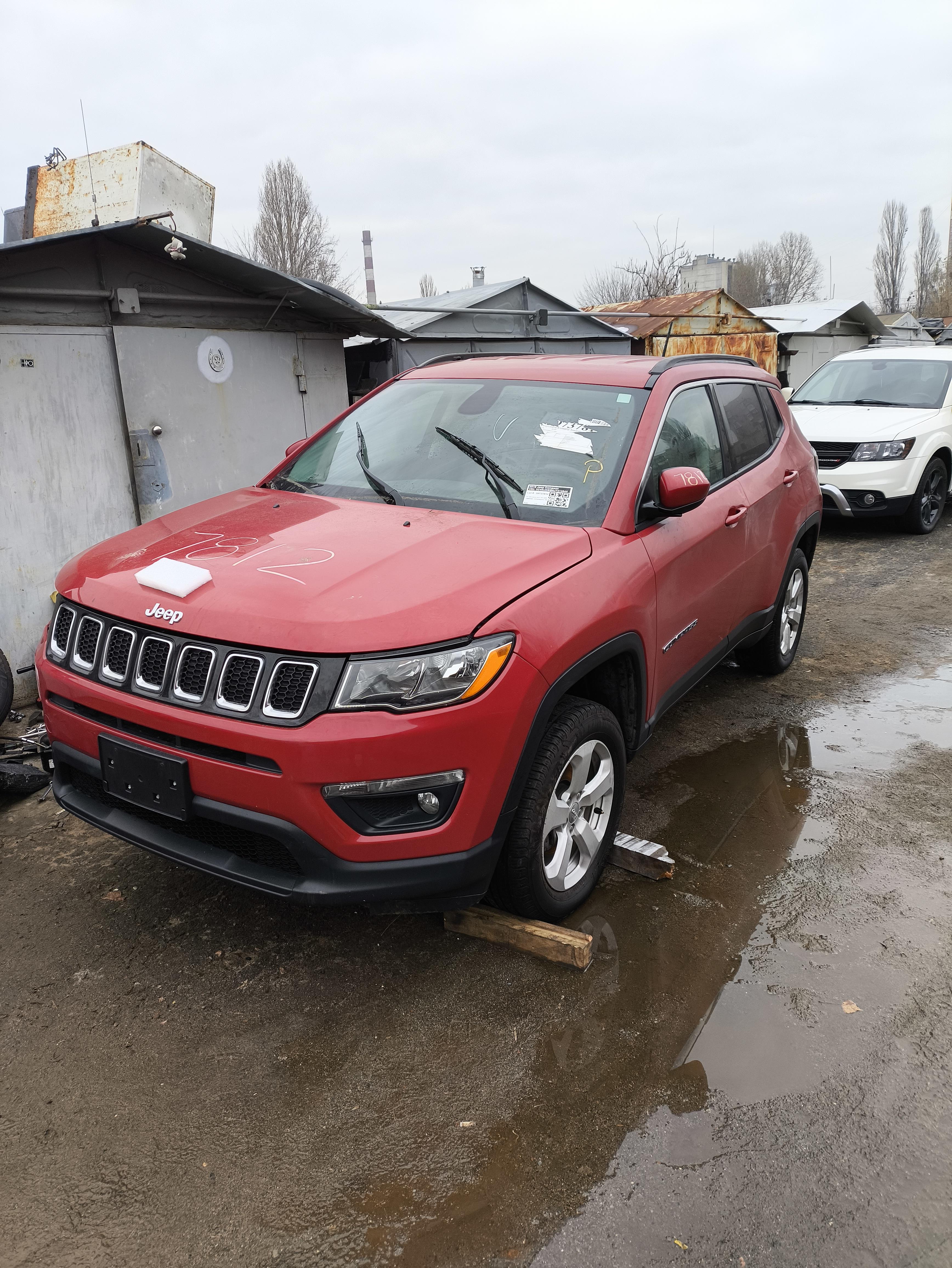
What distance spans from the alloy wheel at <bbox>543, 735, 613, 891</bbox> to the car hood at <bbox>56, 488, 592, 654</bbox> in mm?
658

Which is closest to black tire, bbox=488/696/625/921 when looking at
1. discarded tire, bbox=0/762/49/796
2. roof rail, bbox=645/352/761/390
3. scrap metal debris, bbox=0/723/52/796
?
roof rail, bbox=645/352/761/390

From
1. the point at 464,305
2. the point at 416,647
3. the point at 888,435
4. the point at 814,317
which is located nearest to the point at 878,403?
the point at 888,435

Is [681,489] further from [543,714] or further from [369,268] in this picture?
[369,268]

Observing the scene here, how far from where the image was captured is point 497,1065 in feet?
8.40

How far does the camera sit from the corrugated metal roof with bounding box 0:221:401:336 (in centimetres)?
515

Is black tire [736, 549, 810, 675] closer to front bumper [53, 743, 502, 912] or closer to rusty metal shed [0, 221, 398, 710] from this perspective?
front bumper [53, 743, 502, 912]

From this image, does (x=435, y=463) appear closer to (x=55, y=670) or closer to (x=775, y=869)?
(x=55, y=670)

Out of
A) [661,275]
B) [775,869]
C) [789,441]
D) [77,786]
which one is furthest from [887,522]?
[661,275]

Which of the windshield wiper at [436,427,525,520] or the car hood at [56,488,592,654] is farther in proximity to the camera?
the windshield wiper at [436,427,525,520]

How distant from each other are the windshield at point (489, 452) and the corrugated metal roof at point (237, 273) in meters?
2.30

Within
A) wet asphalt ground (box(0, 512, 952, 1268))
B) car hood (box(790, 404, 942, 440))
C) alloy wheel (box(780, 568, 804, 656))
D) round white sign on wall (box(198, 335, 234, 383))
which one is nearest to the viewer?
wet asphalt ground (box(0, 512, 952, 1268))

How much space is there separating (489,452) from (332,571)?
109 centimetres

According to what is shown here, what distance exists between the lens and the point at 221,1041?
2.66 metres

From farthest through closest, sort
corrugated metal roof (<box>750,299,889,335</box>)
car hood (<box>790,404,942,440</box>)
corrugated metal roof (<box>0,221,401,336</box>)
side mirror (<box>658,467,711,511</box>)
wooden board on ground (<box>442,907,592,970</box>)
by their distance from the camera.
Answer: corrugated metal roof (<box>750,299,889,335</box>), car hood (<box>790,404,942,440</box>), corrugated metal roof (<box>0,221,401,336</box>), side mirror (<box>658,467,711,511</box>), wooden board on ground (<box>442,907,592,970</box>)
